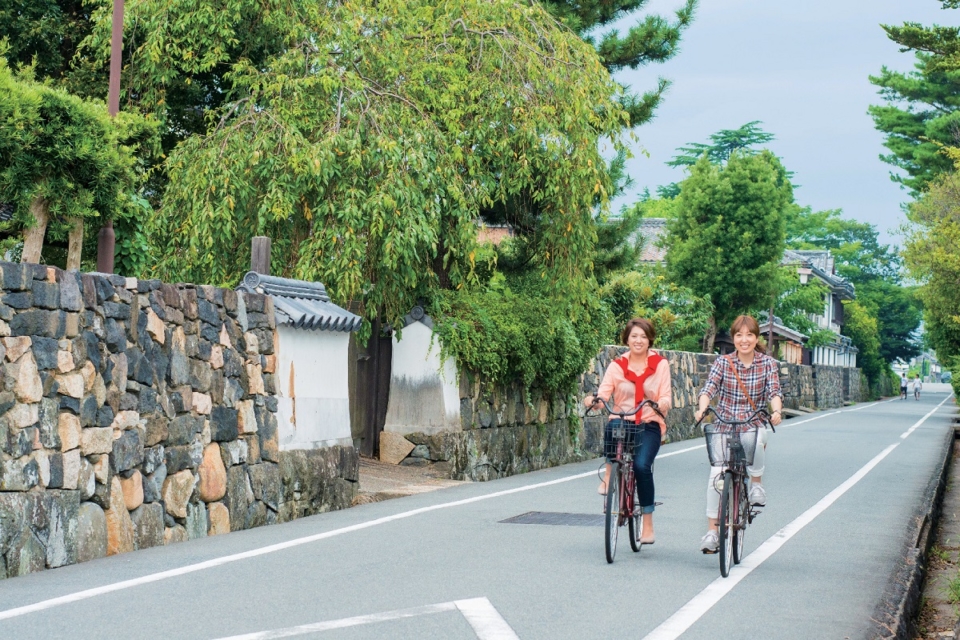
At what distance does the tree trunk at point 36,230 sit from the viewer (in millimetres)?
14734

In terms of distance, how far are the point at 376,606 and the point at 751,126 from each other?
260 feet

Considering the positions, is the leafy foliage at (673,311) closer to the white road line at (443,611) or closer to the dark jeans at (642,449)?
the dark jeans at (642,449)

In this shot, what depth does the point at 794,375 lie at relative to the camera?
53.3 metres

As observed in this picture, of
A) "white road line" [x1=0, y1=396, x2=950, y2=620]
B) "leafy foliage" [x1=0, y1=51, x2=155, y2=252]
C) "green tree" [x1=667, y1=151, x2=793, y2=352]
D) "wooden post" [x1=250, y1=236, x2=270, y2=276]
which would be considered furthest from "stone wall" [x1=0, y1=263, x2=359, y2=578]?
"green tree" [x1=667, y1=151, x2=793, y2=352]

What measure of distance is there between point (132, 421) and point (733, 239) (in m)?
39.7

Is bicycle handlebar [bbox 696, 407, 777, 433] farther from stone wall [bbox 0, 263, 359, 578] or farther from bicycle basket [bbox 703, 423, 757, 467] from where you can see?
stone wall [bbox 0, 263, 359, 578]

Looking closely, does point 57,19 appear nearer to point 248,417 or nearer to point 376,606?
point 248,417

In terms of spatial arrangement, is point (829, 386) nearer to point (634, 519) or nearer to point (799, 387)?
point (799, 387)

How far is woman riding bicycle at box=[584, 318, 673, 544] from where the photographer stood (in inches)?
347

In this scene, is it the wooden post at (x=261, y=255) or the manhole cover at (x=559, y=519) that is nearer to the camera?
the manhole cover at (x=559, y=519)

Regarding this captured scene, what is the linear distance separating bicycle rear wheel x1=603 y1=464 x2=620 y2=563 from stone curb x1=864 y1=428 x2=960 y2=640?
1800mm

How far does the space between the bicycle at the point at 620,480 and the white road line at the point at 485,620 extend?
1.75m

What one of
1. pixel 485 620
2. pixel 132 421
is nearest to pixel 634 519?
pixel 485 620

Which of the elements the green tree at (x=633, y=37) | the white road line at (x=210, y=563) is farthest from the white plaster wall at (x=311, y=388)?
the green tree at (x=633, y=37)
